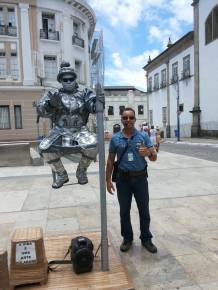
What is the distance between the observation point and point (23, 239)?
368cm

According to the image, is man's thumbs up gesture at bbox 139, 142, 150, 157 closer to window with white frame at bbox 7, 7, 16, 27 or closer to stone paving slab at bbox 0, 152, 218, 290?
stone paving slab at bbox 0, 152, 218, 290

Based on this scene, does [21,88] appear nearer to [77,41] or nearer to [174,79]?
[77,41]

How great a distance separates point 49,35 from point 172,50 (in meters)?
17.6

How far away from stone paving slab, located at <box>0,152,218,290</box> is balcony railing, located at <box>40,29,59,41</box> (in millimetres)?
17139

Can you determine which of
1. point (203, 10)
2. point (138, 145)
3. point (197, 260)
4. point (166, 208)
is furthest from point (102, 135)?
point (203, 10)

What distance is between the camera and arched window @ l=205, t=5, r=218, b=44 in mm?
29109

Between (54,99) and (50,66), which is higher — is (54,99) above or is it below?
below

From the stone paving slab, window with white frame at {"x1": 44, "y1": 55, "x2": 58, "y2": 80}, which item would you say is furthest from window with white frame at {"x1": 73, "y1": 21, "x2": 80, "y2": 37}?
the stone paving slab

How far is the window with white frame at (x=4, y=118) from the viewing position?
81.5ft

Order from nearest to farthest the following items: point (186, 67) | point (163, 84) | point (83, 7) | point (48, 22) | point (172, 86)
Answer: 1. point (48, 22)
2. point (83, 7)
3. point (186, 67)
4. point (172, 86)
5. point (163, 84)

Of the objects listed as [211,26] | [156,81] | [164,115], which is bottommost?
[164,115]

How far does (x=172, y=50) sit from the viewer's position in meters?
39.1

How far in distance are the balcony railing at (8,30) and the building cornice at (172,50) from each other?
16998 millimetres

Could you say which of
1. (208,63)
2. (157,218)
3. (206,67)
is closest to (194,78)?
(206,67)
